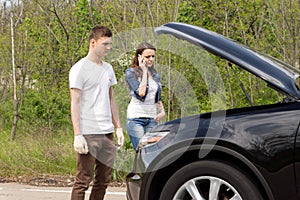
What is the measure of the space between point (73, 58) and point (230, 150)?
22.7 ft

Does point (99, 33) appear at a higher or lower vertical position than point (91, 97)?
higher

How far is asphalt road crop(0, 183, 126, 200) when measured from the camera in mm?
6844

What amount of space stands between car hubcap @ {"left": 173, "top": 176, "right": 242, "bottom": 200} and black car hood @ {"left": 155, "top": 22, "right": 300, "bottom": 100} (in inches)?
31.2

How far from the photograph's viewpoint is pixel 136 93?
21.3 ft

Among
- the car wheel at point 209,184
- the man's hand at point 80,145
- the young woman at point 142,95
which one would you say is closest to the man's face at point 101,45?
the man's hand at point 80,145

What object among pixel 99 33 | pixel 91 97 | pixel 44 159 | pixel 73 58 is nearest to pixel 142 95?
pixel 91 97

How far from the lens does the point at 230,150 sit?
4379mm

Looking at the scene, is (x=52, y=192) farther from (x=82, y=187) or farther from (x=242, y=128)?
(x=242, y=128)

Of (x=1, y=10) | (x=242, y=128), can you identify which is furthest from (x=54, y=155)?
(x=1, y=10)

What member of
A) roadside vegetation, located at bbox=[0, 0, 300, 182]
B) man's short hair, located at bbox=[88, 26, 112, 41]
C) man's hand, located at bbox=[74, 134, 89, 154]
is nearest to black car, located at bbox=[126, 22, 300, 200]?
man's hand, located at bbox=[74, 134, 89, 154]

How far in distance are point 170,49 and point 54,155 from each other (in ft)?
8.01

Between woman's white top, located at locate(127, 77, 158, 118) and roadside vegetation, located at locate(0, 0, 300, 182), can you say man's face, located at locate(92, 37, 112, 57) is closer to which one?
woman's white top, located at locate(127, 77, 158, 118)

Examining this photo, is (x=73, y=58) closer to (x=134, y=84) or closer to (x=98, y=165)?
(x=134, y=84)

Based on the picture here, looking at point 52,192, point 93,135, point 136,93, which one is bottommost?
point 52,192
